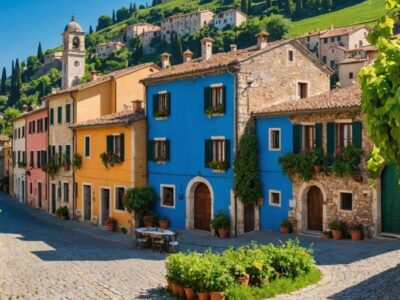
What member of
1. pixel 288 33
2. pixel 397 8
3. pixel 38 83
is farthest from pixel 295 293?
pixel 38 83

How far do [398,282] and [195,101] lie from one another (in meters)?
15.2

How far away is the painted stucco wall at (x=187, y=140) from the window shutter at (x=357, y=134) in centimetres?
589

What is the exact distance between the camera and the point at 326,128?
21516 millimetres

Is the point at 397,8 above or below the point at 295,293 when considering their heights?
above

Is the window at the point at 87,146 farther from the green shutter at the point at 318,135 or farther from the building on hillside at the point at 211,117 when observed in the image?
the green shutter at the point at 318,135

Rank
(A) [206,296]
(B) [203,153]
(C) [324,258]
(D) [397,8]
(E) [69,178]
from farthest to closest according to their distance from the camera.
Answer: (E) [69,178] → (B) [203,153] → (C) [324,258] → (A) [206,296] → (D) [397,8]

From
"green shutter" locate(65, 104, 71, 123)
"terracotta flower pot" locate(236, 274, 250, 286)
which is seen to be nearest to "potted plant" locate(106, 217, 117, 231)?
"green shutter" locate(65, 104, 71, 123)

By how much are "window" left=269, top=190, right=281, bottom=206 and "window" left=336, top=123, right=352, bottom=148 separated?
3722 mm

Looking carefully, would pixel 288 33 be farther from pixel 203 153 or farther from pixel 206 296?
pixel 206 296

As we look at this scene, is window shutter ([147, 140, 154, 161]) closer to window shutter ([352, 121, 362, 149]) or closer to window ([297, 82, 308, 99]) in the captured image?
window ([297, 82, 308, 99])

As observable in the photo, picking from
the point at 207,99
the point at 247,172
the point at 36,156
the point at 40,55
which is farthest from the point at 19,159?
the point at 40,55

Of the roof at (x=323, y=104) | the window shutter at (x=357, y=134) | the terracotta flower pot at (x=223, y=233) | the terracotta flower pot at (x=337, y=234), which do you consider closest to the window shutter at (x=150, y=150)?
the terracotta flower pot at (x=223, y=233)

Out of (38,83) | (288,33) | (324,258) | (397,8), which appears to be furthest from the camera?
(38,83)

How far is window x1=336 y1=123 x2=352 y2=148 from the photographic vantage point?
20969 millimetres
